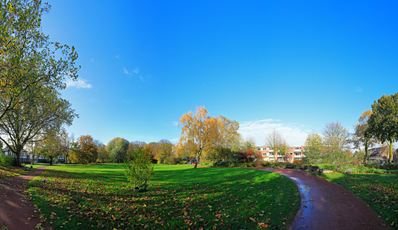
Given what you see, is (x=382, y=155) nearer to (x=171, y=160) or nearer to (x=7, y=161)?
(x=171, y=160)

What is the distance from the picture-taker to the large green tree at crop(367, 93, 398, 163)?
2875 cm

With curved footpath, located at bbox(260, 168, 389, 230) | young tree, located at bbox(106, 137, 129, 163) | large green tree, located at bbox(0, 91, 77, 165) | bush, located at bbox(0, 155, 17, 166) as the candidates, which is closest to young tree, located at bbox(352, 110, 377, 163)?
curved footpath, located at bbox(260, 168, 389, 230)

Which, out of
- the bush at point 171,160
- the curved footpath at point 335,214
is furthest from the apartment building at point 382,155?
the curved footpath at point 335,214

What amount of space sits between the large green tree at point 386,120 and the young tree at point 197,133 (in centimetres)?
2669

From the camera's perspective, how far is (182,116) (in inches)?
1313

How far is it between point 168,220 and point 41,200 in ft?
20.5

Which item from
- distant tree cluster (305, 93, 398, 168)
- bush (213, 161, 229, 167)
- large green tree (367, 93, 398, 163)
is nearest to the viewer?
distant tree cluster (305, 93, 398, 168)

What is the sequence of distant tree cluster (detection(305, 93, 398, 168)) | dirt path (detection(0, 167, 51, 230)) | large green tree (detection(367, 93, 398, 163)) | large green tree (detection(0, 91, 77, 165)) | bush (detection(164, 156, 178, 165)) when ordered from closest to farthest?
dirt path (detection(0, 167, 51, 230)) → large green tree (detection(0, 91, 77, 165)) → distant tree cluster (detection(305, 93, 398, 168)) → large green tree (detection(367, 93, 398, 163)) → bush (detection(164, 156, 178, 165))

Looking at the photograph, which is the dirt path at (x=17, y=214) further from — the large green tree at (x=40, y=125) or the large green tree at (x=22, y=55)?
the large green tree at (x=40, y=125)

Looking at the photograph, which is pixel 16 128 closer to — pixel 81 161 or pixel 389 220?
pixel 81 161

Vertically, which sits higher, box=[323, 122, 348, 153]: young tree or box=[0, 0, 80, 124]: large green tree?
box=[0, 0, 80, 124]: large green tree

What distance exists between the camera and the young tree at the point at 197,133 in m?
32.8

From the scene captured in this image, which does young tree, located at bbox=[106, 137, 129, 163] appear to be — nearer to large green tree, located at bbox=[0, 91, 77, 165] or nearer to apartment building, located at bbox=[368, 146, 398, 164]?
large green tree, located at bbox=[0, 91, 77, 165]

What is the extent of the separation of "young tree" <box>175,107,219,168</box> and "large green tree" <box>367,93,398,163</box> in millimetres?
26691
